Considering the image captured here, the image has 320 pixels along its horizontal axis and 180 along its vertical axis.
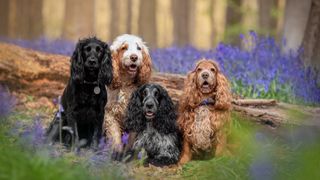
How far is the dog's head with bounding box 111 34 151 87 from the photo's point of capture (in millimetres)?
7840

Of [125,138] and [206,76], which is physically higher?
[206,76]

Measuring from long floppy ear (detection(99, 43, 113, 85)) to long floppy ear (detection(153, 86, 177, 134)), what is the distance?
0.54 m

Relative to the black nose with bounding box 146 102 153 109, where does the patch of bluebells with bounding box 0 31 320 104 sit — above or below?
above

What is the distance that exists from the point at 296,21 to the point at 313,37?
3336mm

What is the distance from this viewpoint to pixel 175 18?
29.3m

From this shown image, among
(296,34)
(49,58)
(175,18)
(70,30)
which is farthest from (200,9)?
(49,58)

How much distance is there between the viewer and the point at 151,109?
754 centimetres

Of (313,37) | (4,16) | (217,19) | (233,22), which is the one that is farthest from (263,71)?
(4,16)

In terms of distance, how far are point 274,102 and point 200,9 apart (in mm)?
16934

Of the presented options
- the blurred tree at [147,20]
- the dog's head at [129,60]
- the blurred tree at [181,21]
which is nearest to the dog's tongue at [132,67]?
the dog's head at [129,60]

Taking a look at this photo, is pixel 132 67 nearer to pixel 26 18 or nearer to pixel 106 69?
pixel 106 69

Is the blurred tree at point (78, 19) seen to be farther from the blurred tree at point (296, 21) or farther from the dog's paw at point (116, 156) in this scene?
the dog's paw at point (116, 156)

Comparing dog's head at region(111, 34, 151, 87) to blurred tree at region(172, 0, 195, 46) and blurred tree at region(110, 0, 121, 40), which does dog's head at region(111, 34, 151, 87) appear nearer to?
blurred tree at region(110, 0, 121, 40)

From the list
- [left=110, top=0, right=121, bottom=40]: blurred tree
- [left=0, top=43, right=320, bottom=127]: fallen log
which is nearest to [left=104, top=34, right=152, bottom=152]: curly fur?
[left=0, top=43, right=320, bottom=127]: fallen log
